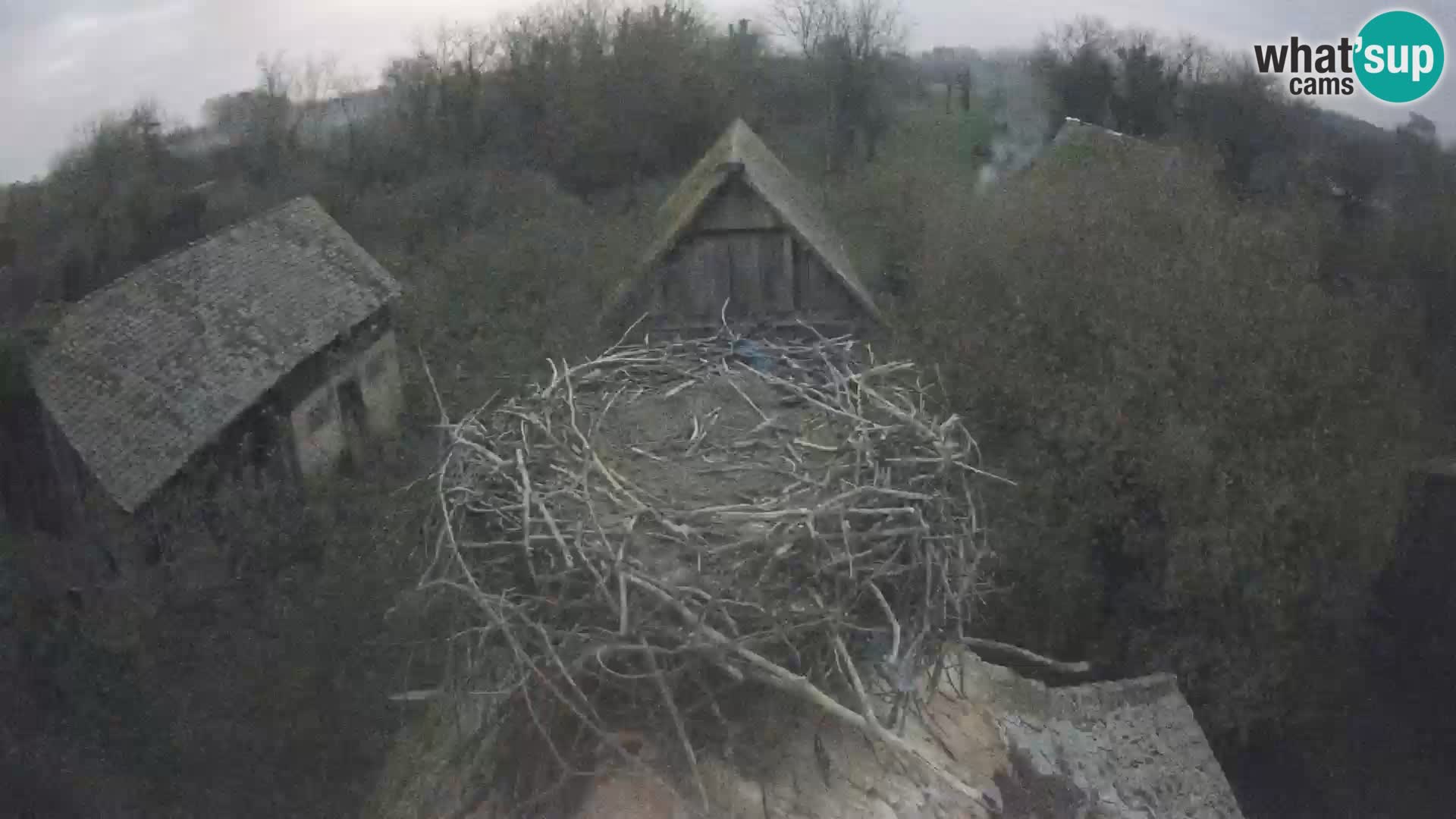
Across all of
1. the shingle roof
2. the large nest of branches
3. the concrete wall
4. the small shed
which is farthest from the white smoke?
the large nest of branches

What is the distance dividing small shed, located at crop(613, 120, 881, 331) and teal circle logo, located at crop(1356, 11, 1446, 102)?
464 cm

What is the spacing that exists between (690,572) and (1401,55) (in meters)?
9.00

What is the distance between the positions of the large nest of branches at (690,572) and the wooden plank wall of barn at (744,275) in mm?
5183

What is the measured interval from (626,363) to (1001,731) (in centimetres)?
215

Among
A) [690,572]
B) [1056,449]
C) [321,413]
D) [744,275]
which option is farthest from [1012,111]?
[690,572]

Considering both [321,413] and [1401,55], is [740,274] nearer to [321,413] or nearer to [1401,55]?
[321,413]

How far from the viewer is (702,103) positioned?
1667 centimetres

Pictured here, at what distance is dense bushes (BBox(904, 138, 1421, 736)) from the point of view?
7969 mm

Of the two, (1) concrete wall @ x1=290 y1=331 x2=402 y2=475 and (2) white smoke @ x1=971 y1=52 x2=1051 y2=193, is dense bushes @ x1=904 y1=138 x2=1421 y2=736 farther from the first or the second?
(1) concrete wall @ x1=290 y1=331 x2=402 y2=475

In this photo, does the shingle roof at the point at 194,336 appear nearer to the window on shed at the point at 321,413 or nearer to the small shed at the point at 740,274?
the window on shed at the point at 321,413

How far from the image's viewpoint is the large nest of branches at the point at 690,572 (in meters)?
3.08

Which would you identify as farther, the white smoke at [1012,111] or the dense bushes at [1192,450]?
the white smoke at [1012,111]

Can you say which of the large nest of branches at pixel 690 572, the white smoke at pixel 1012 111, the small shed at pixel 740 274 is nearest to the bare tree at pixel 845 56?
the white smoke at pixel 1012 111

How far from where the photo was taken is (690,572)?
3.23 metres
